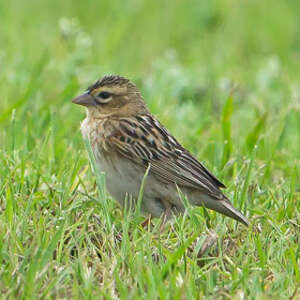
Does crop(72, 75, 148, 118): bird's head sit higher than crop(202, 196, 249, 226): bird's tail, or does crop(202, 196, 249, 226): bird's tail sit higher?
crop(72, 75, 148, 118): bird's head

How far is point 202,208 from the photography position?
260 inches

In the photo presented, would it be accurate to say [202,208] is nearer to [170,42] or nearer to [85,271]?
[85,271]

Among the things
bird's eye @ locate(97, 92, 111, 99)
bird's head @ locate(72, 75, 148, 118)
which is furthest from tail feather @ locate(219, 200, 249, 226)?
bird's eye @ locate(97, 92, 111, 99)

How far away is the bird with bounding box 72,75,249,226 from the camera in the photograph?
6.35 meters

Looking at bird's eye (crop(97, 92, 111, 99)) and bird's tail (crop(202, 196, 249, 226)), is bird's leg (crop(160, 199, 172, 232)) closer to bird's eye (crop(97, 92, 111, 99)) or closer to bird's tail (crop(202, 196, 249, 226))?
bird's tail (crop(202, 196, 249, 226))

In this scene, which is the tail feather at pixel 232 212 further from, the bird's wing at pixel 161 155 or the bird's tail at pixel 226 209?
the bird's wing at pixel 161 155

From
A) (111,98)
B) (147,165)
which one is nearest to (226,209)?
(147,165)

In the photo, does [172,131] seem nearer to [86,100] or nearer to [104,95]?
[104,95]

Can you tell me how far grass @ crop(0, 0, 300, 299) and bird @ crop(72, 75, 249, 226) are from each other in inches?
6.3

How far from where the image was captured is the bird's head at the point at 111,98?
680 cm

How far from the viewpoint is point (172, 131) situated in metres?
8.52

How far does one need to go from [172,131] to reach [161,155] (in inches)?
76.0

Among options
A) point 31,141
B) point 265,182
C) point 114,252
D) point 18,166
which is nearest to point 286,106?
point 265,182

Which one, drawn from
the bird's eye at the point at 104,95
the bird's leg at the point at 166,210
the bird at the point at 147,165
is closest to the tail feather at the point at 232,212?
the bird at the point at 147,165
